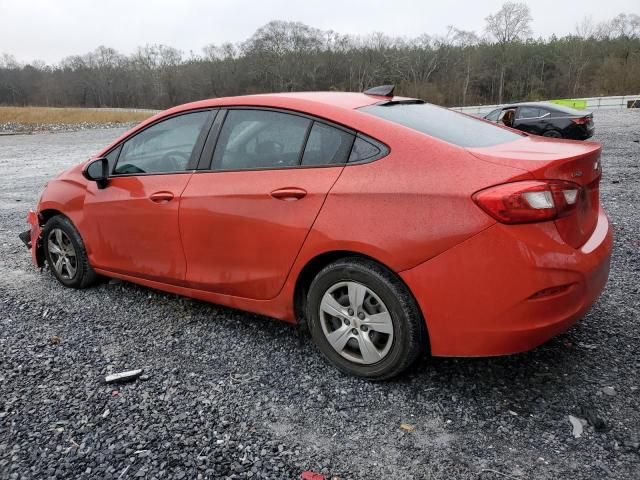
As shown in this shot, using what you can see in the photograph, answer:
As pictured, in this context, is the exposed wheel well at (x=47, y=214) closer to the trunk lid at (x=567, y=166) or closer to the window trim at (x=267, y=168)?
the window trim at (x=267, y=168)

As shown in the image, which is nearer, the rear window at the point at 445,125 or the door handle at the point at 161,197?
the rear window at the point at 445,125

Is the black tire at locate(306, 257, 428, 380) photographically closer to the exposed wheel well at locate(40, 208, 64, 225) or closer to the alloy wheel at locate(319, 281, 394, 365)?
the alloy wheel at locate(319, 281, 394, 365)

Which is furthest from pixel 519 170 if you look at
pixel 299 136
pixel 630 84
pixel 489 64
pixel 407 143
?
pixel 489 64

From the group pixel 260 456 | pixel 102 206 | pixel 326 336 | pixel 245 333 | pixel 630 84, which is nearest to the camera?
pixel 260 456

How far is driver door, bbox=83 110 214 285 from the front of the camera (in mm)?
3426

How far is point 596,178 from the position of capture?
272 cm

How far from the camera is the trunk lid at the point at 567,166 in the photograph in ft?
7.74

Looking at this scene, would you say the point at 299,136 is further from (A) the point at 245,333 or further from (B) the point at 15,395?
(B) the point at 15,395

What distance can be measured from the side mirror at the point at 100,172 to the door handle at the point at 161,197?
0.62 metres

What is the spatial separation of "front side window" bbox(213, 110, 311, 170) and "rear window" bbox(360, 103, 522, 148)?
43 cm

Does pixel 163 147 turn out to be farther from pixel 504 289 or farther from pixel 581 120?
pixel 581 120

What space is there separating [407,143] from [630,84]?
208ft

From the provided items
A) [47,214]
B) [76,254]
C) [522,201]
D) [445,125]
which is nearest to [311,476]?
[522,201]

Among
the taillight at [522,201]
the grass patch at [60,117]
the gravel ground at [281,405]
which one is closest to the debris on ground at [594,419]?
the gravel ground at [281,405]
